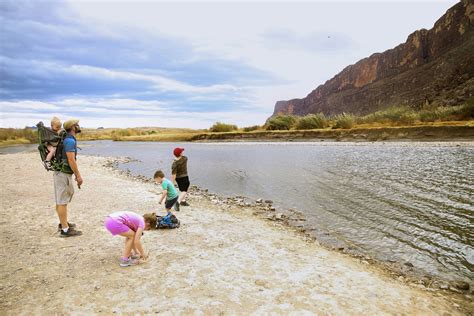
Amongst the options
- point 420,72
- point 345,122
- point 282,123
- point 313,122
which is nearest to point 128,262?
point 345,122

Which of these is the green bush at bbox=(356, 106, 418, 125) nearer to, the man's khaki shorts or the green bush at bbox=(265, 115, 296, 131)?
the green bush at bbox=(265, 115, 296, 131)

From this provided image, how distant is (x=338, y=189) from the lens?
1260 centimetres

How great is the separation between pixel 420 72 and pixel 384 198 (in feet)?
263

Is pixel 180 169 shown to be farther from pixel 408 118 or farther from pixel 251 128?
pixel 251 128

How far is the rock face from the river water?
4029cm

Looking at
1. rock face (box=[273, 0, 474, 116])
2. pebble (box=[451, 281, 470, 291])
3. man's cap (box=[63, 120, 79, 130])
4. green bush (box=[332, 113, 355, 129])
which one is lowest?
pebble (box=[451, 281, 470, 291])

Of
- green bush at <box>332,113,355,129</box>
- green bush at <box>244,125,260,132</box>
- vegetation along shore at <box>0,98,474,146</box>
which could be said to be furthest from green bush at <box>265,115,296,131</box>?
green bush at <box>332,113,355,129</box>

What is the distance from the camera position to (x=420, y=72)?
75688 mm

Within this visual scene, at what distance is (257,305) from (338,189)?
947 centimetres

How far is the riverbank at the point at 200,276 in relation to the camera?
4070 millimetres

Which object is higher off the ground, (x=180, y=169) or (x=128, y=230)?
(x=180, y=169)

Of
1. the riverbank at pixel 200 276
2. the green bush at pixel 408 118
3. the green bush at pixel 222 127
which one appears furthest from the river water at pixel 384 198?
the green bush at pixel 222 127

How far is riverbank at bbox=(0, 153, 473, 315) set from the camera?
13.4 feet

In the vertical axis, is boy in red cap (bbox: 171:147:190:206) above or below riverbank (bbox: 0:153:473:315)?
above
